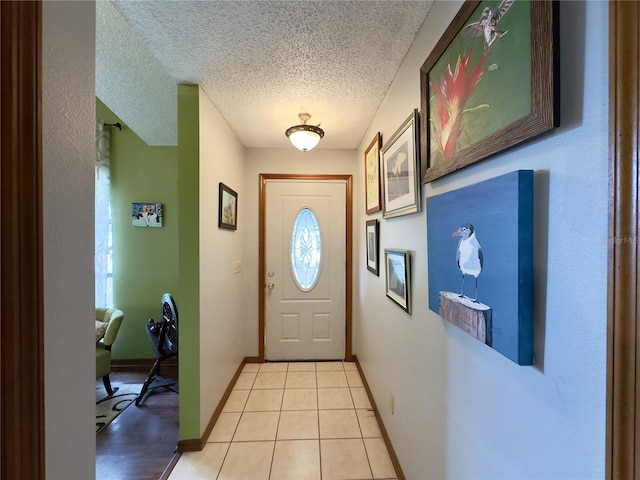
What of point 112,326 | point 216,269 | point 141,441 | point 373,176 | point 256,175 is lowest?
point 141,441

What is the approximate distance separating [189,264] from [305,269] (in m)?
1.52

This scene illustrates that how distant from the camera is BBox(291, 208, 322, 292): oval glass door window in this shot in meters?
3.12

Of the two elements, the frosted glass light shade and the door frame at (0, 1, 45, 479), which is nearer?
the door frame at (0, 1, 45, 479)

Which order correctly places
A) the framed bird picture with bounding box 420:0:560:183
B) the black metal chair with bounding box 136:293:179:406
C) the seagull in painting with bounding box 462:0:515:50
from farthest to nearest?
the black metal chair with bounding box 136:293:179:406, the seagull in painting with bounding box 462:0:515:50, the framed bird picture with bounding box 420:0:560:183

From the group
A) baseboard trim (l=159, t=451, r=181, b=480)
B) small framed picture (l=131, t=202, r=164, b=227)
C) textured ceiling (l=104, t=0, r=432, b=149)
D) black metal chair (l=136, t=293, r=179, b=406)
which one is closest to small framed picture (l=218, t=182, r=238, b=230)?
textured ceiling (l=104, t=0, r=432, b=149)

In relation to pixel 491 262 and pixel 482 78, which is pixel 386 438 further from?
pixel 482 78

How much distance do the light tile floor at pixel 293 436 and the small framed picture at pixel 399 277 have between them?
1064mm

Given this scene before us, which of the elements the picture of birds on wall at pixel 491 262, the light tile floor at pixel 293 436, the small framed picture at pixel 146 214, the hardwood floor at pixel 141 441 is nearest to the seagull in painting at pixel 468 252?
the picture of birds on wall at pixel 491 262

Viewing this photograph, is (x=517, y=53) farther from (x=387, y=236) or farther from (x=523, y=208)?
(x=387, y=236)

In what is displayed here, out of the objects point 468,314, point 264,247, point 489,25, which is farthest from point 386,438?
point 489,25

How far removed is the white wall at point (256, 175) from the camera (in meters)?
3.05

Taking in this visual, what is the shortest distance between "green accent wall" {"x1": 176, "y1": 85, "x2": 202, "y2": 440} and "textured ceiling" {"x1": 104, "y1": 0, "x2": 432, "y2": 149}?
23cm

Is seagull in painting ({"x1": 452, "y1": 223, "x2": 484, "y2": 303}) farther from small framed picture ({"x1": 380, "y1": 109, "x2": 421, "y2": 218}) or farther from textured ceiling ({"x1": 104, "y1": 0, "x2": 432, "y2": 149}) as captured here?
textured ceiling ({"x1": 104, "y1": 0, "x2": 432, "y2": 149})

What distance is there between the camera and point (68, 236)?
1.90 ft
